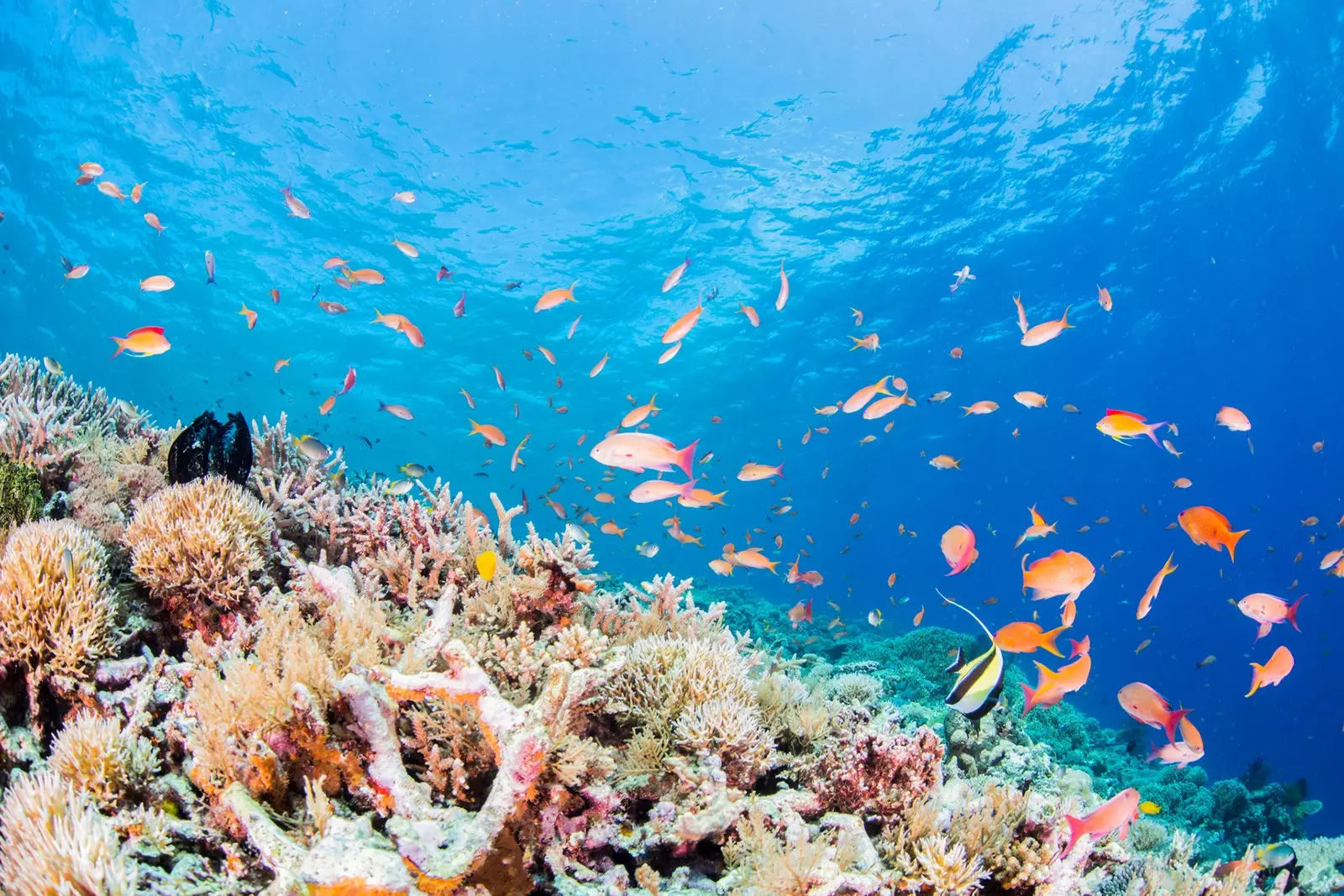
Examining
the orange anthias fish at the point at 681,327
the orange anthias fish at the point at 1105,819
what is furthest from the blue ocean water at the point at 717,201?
the orange anthias fish at the point at 1105,819

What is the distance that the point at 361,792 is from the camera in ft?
7.05

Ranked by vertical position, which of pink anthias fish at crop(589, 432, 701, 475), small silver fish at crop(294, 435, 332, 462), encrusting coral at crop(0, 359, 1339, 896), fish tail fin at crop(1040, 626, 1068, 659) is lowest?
encrusting coral at crop(0, 359, 1339, 896)

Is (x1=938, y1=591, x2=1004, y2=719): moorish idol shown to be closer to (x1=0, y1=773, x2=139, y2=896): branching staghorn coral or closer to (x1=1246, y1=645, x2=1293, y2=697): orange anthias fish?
(x1=0, y1=773, x2=139, y2=896): branching staghorn coral

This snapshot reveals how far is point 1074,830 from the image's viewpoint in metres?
2.78

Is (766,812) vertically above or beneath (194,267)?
beneath

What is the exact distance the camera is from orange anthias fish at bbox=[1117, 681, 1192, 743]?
4.92m

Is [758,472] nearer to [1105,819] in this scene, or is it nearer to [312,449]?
[312,449]

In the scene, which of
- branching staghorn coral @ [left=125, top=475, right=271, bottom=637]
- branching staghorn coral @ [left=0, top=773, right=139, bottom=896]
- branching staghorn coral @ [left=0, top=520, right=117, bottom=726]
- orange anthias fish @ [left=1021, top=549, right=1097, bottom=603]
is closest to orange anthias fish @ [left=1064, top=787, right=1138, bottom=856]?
orange anthias fish @ [left=1021, top=549, right=1097, bottom=603]

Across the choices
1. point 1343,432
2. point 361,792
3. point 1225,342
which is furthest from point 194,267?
point 1343,432

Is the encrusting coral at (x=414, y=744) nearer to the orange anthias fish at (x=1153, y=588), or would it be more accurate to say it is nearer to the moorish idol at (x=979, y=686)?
the moorish idol at (x=979, y=686)

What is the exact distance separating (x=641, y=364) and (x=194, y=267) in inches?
1011

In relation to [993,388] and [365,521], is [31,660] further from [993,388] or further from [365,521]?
[993,388]

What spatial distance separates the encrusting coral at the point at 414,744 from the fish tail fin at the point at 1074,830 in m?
0.07

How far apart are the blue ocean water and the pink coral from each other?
9150 mm
